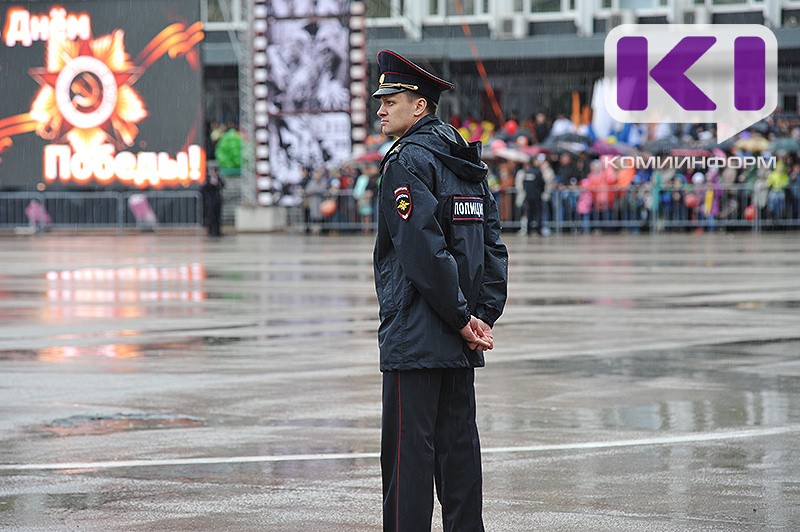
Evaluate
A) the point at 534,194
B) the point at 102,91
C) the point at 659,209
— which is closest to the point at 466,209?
the point at 534,194

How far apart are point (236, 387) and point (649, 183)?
2666 cm

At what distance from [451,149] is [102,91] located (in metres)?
39.5

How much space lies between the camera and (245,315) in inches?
660

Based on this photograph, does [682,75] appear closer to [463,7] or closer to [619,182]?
[619,182]

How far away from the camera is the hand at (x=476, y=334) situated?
5.56 m

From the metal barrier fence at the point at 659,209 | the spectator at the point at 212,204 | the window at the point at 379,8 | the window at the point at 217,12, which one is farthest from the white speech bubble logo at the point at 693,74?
the window at the point at 217,12

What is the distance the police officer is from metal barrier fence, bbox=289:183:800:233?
30847 mm

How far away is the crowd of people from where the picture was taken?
35.8m

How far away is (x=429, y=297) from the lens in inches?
215

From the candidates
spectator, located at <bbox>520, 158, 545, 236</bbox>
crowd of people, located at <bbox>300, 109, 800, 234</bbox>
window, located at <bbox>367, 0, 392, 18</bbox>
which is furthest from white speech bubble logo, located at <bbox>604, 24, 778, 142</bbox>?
window, located at <bbox>367, 0, 392, 18</bbox>

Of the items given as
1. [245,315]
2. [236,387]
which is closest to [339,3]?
[245,315]

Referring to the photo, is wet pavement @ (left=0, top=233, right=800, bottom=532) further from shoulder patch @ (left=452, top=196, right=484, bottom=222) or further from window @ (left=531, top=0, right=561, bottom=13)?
window @ (left=531, top=0, right=561, bottom=13)

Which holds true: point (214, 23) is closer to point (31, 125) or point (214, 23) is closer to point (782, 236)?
point (31, 125)

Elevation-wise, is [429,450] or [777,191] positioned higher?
A: [777,191]
